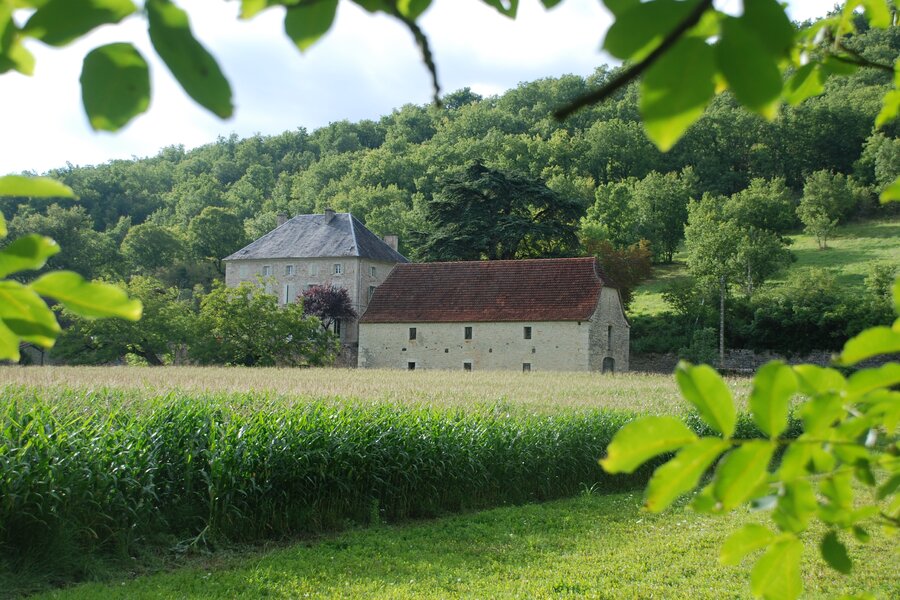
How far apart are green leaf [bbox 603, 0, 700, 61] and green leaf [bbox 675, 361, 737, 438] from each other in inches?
14.8

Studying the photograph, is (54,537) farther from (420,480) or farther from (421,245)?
(421,245)

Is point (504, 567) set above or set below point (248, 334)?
below

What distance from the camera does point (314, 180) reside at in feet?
350

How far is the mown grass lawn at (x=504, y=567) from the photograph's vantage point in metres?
7.46

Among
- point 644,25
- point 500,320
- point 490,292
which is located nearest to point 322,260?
point 490,292

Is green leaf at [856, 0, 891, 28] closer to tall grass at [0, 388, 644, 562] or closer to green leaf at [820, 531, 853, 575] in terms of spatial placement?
green leaf at [820, 531, 853, 575]

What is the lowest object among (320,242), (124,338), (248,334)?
(124,338)

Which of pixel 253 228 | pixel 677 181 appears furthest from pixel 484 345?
pixel 253 228

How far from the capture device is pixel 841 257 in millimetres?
58281

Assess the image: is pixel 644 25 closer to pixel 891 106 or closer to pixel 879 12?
pixel 891 106

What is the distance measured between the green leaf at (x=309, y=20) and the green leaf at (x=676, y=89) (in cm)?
38

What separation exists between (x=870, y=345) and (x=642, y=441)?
1.55ft

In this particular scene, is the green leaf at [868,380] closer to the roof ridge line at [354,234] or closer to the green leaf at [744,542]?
the green leaf at [744,542]

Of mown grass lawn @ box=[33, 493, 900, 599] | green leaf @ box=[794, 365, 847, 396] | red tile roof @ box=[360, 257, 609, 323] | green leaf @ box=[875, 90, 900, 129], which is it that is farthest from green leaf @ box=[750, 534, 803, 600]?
red tile roof @ box=[360, 257, 609, 323]
